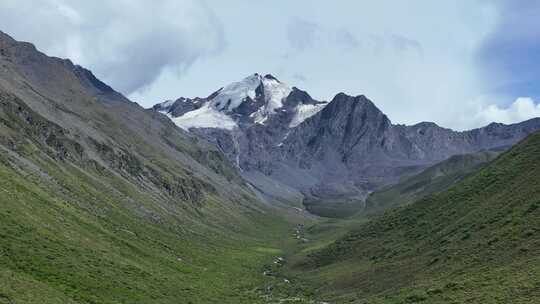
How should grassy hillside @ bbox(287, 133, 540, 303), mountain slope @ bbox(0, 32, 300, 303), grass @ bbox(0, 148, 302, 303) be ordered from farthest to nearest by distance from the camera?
mountain slope @ bbox(0, 32, 300, 303)
grassy hillside @ bbox(287, 133, 540, 303)
grass @ bbox(0, 148, 302, 303)

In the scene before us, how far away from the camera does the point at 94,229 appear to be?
92.4m

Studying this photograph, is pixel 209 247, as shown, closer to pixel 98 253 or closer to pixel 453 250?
pixel 98 253

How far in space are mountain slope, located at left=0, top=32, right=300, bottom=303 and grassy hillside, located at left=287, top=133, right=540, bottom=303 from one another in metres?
16.1

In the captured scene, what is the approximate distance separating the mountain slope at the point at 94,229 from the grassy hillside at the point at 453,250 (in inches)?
634

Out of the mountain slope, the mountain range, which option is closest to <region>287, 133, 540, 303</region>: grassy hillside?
the mountain range

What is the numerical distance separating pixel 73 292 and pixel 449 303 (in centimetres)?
3851

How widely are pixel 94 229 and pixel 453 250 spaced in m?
59.1

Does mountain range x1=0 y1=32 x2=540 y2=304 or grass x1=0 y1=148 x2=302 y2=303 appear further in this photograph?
mountain range x1=0 y1=32 x2=540 y2=304

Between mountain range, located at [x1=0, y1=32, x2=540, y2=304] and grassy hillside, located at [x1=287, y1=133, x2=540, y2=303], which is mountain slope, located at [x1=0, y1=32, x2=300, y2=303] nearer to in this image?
mountain range, located at [x1=0, y1=32, x2=540, y2=304]

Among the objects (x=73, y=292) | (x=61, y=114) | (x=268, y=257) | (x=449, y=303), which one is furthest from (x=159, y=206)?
(x=449, y=303)

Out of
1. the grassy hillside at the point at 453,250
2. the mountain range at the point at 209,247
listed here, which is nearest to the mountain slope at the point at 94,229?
the mountain range at the point at 209,247

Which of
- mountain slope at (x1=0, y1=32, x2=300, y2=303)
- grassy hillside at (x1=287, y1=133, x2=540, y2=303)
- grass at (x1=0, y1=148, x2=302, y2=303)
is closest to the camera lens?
grass at (x1=0, y1=148, x2=302, y2=303)

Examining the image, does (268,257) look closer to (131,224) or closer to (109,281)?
(131,224)

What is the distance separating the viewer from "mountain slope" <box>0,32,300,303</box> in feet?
193
